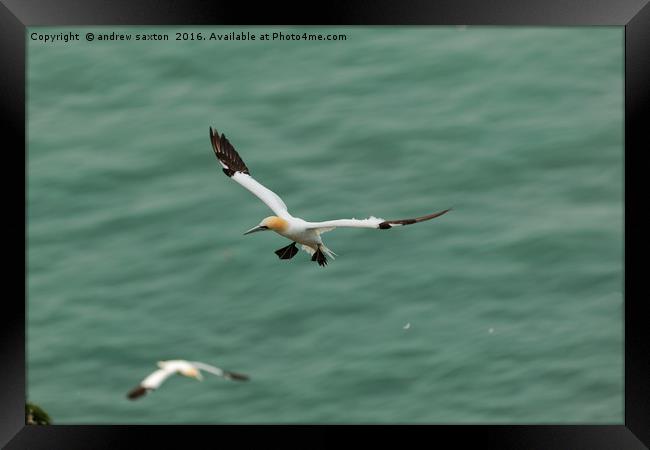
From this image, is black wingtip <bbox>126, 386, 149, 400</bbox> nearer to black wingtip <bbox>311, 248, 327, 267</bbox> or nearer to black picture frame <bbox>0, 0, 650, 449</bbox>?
black picture frame <bbox>0, 0, 650, 449</bbox>

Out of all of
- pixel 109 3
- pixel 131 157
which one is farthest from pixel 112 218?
pixel 109 3

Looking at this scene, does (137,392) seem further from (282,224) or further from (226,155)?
(226,155)

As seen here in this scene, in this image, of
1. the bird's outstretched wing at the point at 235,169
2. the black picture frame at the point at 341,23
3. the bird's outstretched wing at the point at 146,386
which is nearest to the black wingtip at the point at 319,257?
the bird's outstretched wing at the point at 235,169

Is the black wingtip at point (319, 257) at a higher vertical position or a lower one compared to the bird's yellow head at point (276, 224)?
lower

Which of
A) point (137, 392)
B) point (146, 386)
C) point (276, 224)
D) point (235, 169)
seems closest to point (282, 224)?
point (276, 224)

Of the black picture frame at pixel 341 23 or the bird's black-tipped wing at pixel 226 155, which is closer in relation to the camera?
the black picture frame at pixel 341 23

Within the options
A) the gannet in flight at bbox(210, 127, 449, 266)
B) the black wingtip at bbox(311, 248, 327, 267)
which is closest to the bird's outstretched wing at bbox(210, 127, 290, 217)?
the gannet in flight at bbox(210, 127, 449, 266)

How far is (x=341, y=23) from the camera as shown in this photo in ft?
32.2

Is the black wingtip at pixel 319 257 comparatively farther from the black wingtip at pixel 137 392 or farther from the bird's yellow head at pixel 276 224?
the black wingtip at pixel 137 392

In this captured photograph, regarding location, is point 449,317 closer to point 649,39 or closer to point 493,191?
point 493,191

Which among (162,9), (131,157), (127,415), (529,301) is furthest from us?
(131,157)

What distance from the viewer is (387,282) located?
20.0 metres

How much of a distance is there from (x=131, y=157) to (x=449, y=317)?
5.65m

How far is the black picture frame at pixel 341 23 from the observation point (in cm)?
980
